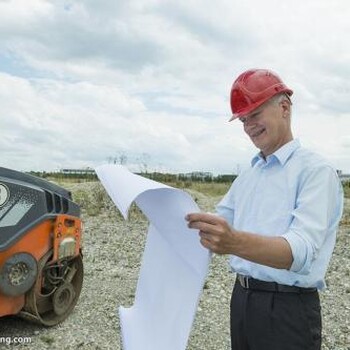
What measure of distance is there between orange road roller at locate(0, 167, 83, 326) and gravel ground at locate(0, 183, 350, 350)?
0.24 meters

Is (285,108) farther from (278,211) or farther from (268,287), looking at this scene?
(268,287)

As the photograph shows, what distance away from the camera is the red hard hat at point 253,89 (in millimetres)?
2117

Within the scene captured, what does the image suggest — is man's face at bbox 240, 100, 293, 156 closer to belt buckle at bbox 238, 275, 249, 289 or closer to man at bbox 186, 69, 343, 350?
man at bbox 186, 69, 343, 350

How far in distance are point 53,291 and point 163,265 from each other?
10.1ft

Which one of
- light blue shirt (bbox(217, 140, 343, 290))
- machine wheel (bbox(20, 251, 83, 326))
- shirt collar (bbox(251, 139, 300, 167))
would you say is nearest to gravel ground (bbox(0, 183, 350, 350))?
machine wheel (bbox(20, 251, 83, 326))

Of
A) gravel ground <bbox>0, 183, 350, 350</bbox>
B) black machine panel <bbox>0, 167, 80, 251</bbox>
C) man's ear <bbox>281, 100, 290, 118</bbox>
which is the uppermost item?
man's ear <bbox>281, 100, 290, 118</bbox>

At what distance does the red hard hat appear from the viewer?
212cm

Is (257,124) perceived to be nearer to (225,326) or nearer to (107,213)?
(225,326)

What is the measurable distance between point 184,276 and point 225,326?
3745 millimetres

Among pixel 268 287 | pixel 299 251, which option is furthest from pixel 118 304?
pixel 299 251

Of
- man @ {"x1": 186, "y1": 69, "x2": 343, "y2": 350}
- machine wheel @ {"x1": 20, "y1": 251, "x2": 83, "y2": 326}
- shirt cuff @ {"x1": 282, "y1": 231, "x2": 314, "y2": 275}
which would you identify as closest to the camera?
shirt cuff @ {"x1": 282, "y1": 231, "x2": 314, "y2": 275}

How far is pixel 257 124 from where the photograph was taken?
2.16 meters

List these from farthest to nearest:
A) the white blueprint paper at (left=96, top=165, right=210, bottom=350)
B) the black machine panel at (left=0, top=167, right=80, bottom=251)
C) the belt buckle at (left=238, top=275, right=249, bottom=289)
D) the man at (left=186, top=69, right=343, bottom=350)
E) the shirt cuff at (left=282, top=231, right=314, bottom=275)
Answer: the black machine panel at (left=0, top=167, right=80, bottom=251) < the belt buckle at (left=238, top=275, right=249, bottom=289) < the man at (left=186, top=69, right=343, bottom=350) < the white blueprint paper at (left=96, top=165, right=210, bottom=350) < the shirt cuff at (left=282, top=231, right=314, bottom=275)

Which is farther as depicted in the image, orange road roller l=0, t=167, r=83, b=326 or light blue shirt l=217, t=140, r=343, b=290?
orange road roller l=0, t=167, r=83, b=326
